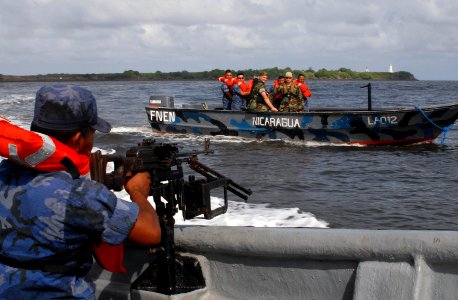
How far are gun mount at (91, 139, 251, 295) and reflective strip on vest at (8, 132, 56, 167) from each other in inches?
20.0

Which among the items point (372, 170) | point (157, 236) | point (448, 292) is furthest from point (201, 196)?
point (372, 170)

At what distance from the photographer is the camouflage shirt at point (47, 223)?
7.32 ft

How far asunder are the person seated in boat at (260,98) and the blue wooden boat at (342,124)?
6.1 inches

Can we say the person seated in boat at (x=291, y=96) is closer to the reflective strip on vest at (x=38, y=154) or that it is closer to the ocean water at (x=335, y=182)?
the ocean water at (x=335, y=182)

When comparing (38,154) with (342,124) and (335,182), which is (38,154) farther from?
(342,124)

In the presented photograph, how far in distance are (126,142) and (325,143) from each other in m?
5.65

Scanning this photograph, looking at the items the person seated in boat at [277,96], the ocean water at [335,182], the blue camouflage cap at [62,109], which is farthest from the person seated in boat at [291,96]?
the blue camouflage cap at [62,109]

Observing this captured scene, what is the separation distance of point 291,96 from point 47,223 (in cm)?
1406

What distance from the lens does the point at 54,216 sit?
2.23m

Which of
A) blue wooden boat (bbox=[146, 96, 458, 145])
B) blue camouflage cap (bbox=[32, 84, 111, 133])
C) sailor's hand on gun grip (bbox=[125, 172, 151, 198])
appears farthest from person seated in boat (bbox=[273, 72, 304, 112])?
blue camouflage cap (bbox=[32, 84, 111, 133])

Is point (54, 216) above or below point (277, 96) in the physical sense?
above

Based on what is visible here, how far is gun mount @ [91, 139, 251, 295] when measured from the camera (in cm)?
273

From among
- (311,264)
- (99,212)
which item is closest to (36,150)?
(99,212)

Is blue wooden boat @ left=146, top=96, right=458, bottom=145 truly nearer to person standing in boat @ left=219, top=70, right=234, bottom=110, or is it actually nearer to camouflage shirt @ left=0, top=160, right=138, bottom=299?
person standing in boat @ left=219, top=70, right=234, bottom=110
